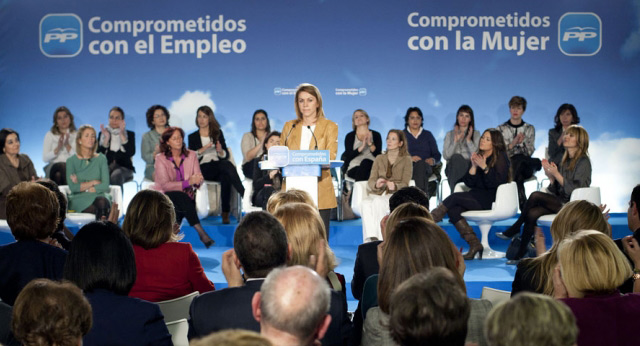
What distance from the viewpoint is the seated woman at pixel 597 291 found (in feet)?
7.15

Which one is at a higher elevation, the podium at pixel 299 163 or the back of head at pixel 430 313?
the podium at pixel 299 163

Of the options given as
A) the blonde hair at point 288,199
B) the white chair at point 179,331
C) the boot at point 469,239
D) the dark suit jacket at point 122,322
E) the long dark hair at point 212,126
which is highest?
the long dark hair at point 212,126

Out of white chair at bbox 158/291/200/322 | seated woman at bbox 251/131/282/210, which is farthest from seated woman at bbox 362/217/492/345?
seated woman at bbox 251/131/282/210

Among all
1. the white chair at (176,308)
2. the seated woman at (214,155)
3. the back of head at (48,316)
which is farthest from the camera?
the seated woman at (214,155)

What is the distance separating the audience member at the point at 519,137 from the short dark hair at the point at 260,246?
5.63 m

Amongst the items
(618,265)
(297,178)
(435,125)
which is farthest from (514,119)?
(618,265)

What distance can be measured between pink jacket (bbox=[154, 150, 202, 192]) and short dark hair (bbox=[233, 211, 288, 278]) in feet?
14.7

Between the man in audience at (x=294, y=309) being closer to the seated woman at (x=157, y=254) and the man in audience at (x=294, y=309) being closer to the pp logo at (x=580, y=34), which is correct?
the seated woman at (x=157, y=254)

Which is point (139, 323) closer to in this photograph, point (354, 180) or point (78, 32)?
point (354, 180)

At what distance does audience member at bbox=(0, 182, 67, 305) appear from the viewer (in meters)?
2.87

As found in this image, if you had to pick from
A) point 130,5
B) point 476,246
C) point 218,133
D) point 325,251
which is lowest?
point 476,246

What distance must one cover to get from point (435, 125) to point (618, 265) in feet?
21.3

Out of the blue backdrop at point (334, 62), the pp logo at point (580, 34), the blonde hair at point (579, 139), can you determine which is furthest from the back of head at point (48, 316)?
the pp logo at point (580, 34)

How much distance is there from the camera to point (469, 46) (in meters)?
8.58
